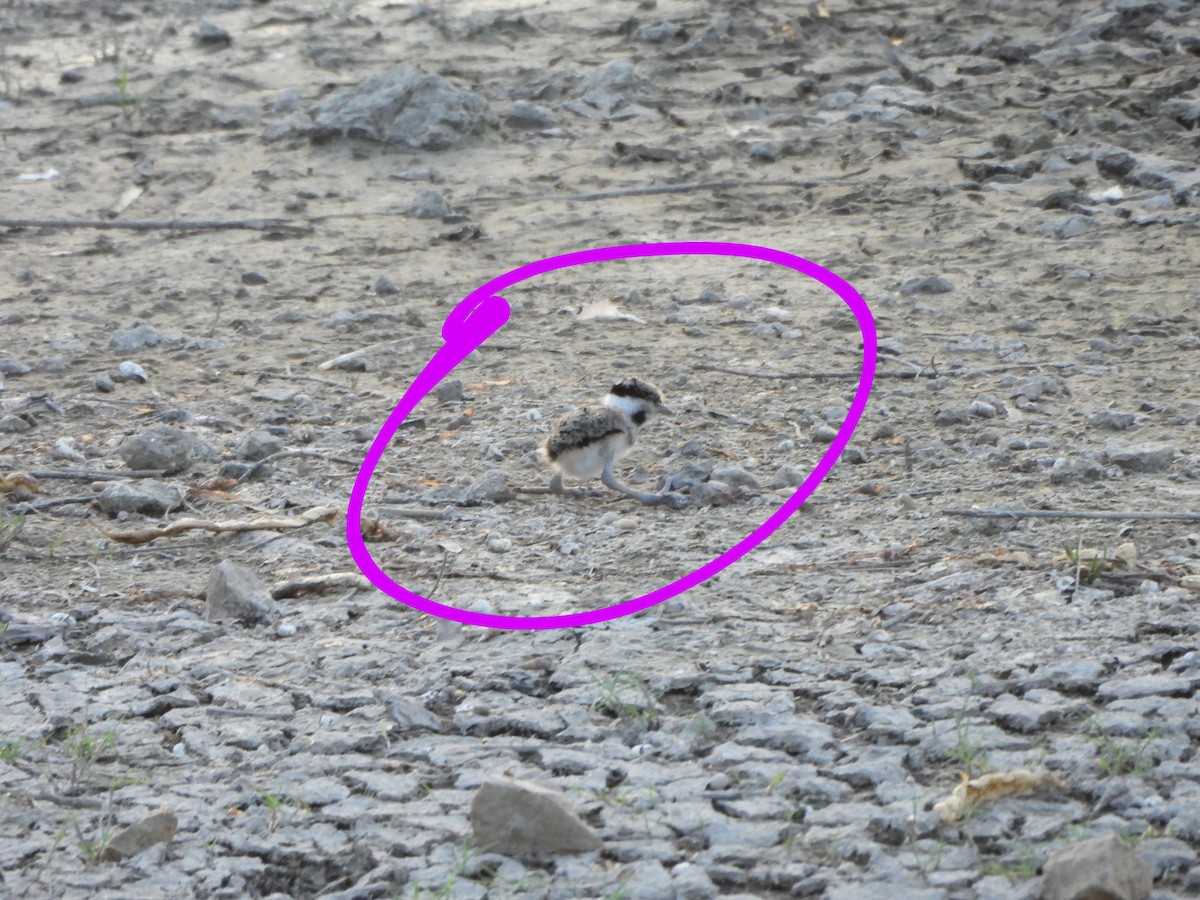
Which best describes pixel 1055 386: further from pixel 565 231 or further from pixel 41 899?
pixel 41 899

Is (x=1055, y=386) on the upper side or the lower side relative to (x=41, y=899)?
lower

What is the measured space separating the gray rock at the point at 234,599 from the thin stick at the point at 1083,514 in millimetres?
2050

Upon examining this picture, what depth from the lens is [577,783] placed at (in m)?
3.60

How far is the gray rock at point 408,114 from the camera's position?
380 inches

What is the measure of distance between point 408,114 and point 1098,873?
7.60 metres

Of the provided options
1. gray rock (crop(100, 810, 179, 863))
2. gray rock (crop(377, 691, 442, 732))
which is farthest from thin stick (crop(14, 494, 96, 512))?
gray rock (crop(100, 810, 179, 863))

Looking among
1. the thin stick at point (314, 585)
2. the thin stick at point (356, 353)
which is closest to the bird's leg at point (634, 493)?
the thin stick at point (314, 585)

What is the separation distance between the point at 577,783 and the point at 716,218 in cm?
531

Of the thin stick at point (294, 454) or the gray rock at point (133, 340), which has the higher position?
the thin stick at point (294, 454)

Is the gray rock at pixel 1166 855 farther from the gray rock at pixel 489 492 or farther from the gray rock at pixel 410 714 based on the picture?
the gray rock at pixel 489 492

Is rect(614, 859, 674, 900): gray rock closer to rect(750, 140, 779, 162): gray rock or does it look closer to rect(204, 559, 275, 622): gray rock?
rect(204, 559, 275, 622): gray rock

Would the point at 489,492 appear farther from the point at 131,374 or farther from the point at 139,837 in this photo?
the point at 139,837

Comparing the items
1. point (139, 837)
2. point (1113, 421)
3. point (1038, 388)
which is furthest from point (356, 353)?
point (139, 837)

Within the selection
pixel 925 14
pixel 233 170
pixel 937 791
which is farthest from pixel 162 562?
pixel 925 14
